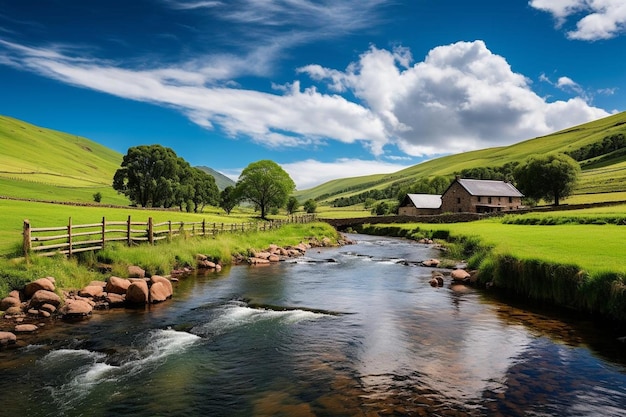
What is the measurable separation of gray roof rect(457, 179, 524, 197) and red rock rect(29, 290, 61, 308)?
94.4 meters

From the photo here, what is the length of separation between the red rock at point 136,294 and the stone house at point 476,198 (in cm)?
9056

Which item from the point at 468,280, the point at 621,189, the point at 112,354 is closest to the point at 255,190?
the point at 468,280

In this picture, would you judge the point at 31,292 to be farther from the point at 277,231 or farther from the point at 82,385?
the point at 277,231

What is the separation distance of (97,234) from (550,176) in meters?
91.7

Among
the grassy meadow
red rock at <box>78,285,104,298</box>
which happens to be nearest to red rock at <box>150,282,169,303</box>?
red rock at <box>78,285,104,298</box>

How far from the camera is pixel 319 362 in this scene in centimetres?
1214

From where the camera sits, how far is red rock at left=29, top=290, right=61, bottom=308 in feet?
53.7

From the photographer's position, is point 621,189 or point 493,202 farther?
point 621,189

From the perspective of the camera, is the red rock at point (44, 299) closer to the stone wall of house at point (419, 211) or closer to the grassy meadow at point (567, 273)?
the grassy meadow at point (567, 273)

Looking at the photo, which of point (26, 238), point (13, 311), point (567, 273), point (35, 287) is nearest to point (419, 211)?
point (567, 273)

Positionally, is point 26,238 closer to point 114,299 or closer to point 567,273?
point 114,299

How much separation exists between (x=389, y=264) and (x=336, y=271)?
19.4ft

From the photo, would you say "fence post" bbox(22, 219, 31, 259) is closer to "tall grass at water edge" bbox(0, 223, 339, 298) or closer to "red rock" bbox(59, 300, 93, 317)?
"tall grass at water edge" bbox(0, 223, 339, 298)

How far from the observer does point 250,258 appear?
114ft
